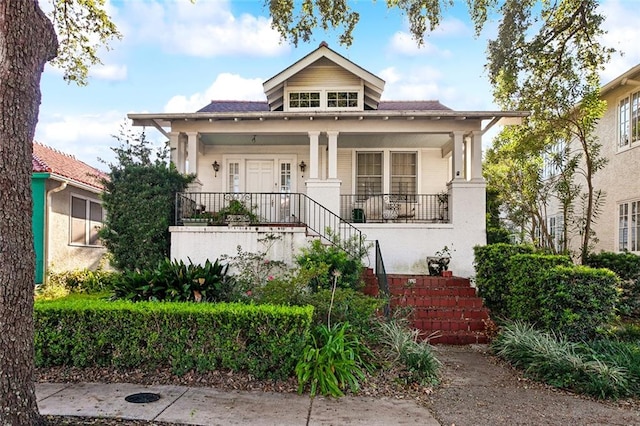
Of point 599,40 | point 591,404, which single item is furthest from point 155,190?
point 599,40

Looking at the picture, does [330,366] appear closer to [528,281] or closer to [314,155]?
[528,281]

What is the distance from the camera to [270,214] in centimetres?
1260

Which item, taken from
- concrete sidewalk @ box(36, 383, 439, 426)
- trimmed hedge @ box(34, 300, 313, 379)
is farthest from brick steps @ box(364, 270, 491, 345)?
trimmed hedge @ box(34, 300, 313, 379)

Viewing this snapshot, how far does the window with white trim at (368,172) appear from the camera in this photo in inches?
527

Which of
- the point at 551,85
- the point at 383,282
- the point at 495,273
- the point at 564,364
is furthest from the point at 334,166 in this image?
the point at 564,364

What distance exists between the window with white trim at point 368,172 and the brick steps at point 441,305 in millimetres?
4032

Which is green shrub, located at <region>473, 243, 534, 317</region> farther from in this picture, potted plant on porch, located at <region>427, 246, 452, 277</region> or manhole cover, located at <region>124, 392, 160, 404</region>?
manhole cover, located at <region>124, 392, 160, 404</region>

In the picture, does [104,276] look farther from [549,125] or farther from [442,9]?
[549,125]

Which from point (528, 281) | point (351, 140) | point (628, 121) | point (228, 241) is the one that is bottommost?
point (528, 281)

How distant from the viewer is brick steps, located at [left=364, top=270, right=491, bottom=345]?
7.62 m

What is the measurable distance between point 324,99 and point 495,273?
697 cm

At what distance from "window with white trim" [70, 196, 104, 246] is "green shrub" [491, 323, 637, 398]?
1207 centimetres

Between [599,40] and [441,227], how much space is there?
6.29 metres

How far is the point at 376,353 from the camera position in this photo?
230 inches
